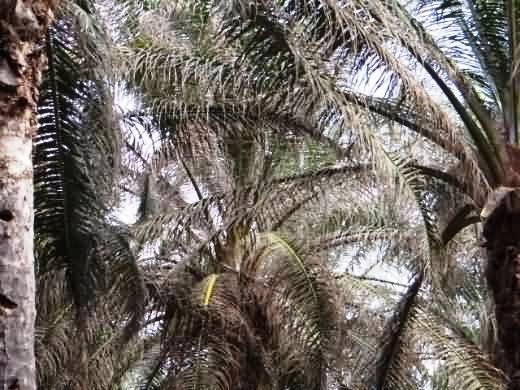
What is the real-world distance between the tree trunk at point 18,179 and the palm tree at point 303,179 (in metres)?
2.04

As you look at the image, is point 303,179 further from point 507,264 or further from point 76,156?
point 76,156

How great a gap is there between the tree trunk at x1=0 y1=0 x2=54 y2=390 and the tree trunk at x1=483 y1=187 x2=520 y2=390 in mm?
4074

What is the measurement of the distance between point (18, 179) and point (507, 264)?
14.8 ft

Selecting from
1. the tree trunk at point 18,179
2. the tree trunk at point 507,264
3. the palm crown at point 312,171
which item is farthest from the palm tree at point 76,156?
the tree trunk at point 507,264

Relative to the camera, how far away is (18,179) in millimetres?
3555

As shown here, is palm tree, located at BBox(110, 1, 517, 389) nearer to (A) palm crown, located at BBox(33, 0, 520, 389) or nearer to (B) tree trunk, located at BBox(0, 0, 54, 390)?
(A) palm crown, located at BBox(33, 0, 520, 389)

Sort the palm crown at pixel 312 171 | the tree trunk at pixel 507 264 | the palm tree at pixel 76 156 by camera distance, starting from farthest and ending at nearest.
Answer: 1. the tree trunk at pixel 507 264
2. the palm crown at pixel 312 171
3. the palm tree at pixel 76 156

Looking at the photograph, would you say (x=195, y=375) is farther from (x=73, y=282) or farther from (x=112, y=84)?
(x=112, y=84)

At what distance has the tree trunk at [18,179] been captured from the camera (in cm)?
320

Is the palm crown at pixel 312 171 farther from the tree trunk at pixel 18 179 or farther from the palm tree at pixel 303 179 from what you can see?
the tree trunk at pixel 18 179

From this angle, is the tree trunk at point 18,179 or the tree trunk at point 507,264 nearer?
the tree trunk at point 18,179

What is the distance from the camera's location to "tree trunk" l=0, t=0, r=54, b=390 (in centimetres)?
320

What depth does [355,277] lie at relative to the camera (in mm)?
11281

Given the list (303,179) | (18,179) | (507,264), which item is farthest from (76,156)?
(507,264)
